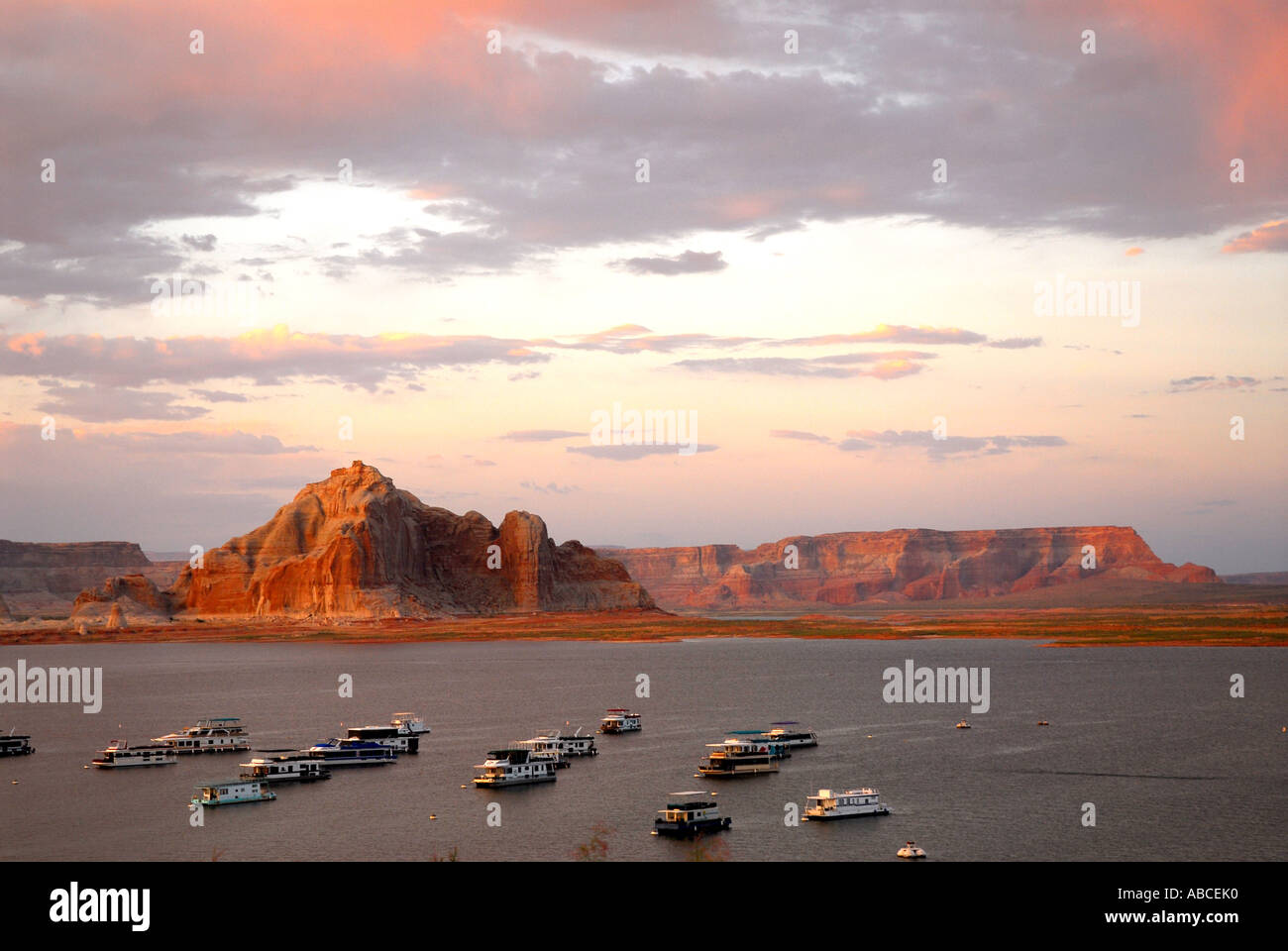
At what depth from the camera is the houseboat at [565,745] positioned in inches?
3422

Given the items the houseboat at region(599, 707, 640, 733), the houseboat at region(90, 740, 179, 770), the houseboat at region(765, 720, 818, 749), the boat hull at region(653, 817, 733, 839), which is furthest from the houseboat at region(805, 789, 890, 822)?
the houseboat at region(90, 740, 179, 770)

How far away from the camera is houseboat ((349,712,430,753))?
3684 inches

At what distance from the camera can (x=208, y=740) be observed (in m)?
97.6

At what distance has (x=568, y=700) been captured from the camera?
130 meters

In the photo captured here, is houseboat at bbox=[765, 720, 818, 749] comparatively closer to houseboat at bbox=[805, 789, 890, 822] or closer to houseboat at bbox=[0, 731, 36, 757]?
houseboat at bbox=[805, 789, 890, 822]

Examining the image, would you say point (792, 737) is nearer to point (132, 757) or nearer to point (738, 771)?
point (738, 771)

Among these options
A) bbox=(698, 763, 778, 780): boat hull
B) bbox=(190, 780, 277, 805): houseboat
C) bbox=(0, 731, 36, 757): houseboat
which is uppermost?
bbox=(190, 780, 277, 805): houseboat

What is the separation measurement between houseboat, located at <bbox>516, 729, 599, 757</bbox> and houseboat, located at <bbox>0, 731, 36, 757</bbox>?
1613 inches

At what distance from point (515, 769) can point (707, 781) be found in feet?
39.6

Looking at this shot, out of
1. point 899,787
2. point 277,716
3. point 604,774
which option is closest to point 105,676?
point 277,716

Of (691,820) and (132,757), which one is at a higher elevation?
(691,820)

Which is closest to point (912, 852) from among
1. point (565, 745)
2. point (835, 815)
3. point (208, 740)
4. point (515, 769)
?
point (835, 815)
